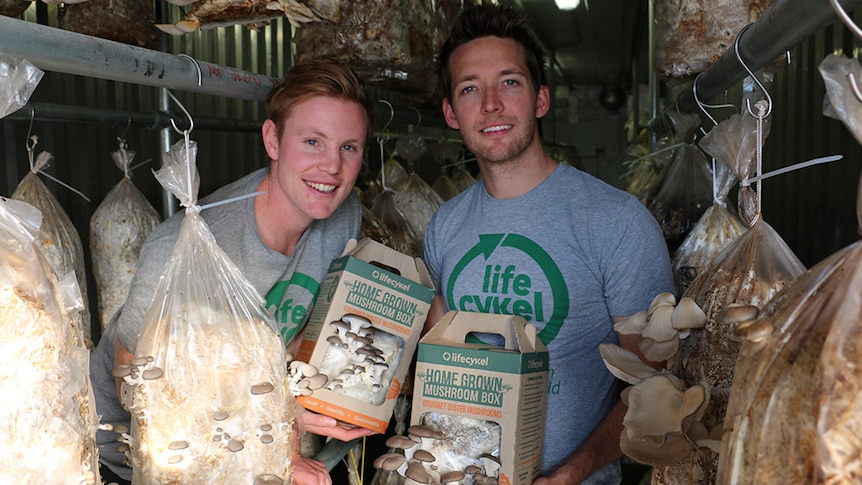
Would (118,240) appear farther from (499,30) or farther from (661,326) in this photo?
(661,326)

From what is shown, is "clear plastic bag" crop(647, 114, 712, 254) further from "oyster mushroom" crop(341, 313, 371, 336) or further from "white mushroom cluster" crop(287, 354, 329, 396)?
"white mushroom cluster" crop(287, 354, 329, 396)

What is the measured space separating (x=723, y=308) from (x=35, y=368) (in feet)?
3.33

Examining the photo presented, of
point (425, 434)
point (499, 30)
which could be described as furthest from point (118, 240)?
point (425, 434)

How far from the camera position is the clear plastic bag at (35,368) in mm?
889

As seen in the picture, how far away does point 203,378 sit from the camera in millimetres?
1255

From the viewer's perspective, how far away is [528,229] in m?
2.00

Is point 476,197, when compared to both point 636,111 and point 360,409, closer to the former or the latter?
point 360,409

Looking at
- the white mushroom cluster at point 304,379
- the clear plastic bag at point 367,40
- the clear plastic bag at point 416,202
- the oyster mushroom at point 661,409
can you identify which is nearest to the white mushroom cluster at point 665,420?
the oyster mushroom at point 661,409

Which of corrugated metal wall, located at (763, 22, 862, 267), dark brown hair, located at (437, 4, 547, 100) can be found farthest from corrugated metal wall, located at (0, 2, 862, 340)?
dark brown hair, located at (437, 4, 547, 100)

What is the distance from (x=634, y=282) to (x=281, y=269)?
0.91 m

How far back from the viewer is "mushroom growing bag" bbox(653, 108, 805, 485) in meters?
1.13

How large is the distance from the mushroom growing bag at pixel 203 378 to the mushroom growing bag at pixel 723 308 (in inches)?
27.6

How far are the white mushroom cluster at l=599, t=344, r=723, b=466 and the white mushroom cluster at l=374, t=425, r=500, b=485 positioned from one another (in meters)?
0.44

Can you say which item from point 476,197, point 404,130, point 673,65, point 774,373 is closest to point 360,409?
point 476,197
